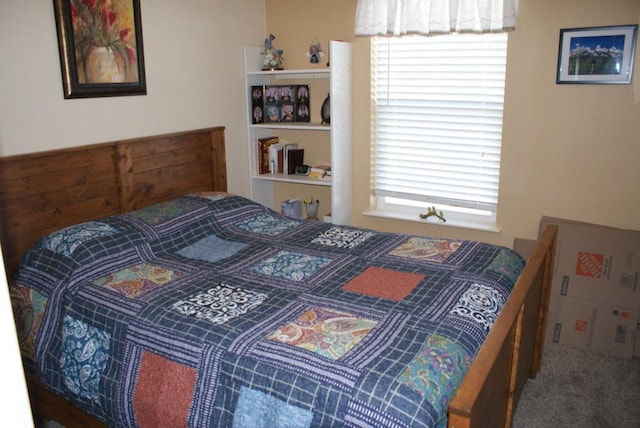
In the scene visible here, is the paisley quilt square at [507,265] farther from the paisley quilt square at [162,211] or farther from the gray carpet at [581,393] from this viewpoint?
the paisley quilt square at [162,211]

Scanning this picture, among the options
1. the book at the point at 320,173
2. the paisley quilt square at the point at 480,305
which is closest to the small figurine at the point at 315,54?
the book at the point at 320,173

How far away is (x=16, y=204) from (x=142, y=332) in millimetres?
1061

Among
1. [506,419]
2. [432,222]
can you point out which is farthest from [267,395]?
[432,222]

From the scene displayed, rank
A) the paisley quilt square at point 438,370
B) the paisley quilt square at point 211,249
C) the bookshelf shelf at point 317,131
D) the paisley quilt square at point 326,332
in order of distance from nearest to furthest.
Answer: the paisley quilt square at point 438,370 → the paisley quilt square at point 326,332 → the paisley quilt square at point 211,249 → the bookshelf shelf at point 317,131

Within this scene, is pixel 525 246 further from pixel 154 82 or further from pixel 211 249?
pixel 154 82

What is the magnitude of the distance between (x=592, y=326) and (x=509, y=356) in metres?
1.34

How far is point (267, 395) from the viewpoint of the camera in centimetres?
176

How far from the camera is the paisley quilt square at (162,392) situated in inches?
75.2

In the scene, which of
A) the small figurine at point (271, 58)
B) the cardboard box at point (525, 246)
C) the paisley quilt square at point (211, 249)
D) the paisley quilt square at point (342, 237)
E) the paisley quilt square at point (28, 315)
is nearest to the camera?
the paisley quilt square at point (28, 315)

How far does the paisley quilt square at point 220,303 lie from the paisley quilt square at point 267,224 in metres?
0.76

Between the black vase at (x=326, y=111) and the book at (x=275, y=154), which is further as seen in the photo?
the book at (x=275, y=154)

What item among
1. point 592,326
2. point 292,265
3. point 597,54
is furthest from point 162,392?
point 597,54

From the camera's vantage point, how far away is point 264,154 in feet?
13.2

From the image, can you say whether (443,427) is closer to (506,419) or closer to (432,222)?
(506,419)
